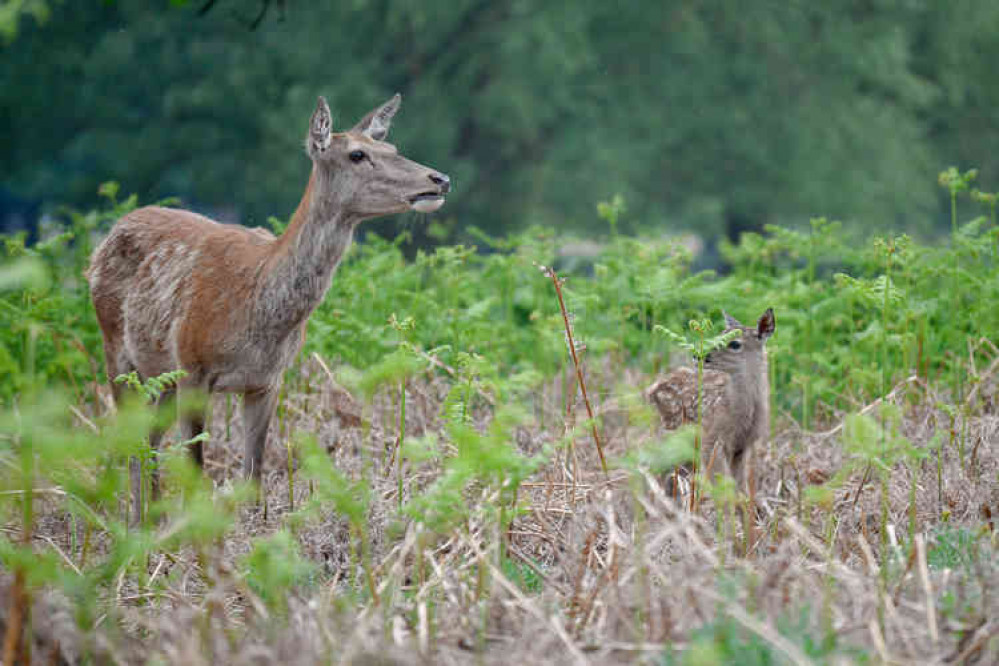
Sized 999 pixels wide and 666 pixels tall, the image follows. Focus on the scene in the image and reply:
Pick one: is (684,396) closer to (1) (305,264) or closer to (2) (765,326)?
(2) (765,326)

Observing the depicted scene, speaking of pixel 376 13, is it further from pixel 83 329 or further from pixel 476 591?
pixel 476 591

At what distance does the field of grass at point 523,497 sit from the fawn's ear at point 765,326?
50cm

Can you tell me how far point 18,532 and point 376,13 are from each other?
→ 64.6ft

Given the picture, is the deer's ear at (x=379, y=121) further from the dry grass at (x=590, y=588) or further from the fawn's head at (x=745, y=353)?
the fawn's head at (x=745, y=353)

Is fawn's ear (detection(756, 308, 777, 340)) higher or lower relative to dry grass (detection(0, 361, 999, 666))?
higher

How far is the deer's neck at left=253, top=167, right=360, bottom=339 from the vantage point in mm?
5344

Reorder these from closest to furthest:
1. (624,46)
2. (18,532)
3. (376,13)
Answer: (18,532) → (376,13) → (624,46)

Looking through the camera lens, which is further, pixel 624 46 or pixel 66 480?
pixel 624 46

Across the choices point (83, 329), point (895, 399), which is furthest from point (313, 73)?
point (895, 399)

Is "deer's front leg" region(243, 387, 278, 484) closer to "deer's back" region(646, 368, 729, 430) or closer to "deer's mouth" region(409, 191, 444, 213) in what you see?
"deer's mouth" region(409, 191, 444, 213)

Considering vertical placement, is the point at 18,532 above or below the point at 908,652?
below

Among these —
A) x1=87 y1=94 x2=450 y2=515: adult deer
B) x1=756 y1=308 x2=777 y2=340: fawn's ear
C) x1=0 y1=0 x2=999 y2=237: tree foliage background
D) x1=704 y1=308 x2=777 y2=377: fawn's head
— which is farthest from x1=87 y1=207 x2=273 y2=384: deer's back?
x1=0 y1=0 x2=999 y2=237: tree foliage background

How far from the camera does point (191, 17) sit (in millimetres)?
22469

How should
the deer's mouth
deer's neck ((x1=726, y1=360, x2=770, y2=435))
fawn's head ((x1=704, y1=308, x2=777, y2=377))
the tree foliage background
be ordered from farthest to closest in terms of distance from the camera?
the tree foliage background < fawn's head ((x1=704, y1=308, x2=777, y2=377)) < deer's neck ((x1=726, y1=360, x2=770, y2=435)) < the deer's mouth
